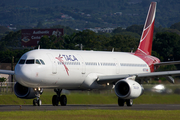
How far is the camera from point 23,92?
28.5 m

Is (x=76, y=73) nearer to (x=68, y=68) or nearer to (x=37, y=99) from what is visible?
(x=68, y=68)

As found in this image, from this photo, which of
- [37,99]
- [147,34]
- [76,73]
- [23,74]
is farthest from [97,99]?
[23,74]

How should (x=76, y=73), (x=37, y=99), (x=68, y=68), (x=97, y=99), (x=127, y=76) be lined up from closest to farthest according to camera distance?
(x=37, y=99), (x=68, y=68), (x=76, y=73), (x=127, y=76), (x=97, y=99)

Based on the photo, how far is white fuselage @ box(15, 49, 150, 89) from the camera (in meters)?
24.8

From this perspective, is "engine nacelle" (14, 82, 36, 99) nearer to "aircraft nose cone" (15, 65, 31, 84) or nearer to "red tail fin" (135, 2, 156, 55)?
"aircraft nose cone" (15, 65, 31, 84)

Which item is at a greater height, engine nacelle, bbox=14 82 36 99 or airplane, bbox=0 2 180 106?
airplane, bbox=0 2 180 106

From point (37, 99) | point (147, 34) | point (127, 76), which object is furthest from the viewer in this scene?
point (147, 34)

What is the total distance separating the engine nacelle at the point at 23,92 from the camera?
28.0 m

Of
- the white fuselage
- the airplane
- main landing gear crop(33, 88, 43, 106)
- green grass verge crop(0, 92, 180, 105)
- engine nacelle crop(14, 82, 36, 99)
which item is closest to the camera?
the white fuselage

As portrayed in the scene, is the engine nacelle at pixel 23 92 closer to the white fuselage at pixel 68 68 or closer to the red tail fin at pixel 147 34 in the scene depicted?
the white fuselage at pixel 68 68

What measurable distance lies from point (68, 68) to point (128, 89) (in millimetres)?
4443

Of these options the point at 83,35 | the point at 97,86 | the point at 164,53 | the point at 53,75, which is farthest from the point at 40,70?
the point at 83,35

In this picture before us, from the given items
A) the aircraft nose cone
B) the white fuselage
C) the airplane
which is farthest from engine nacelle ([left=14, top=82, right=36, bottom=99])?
the aircraft nose cone

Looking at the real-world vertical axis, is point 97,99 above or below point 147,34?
Result: below
